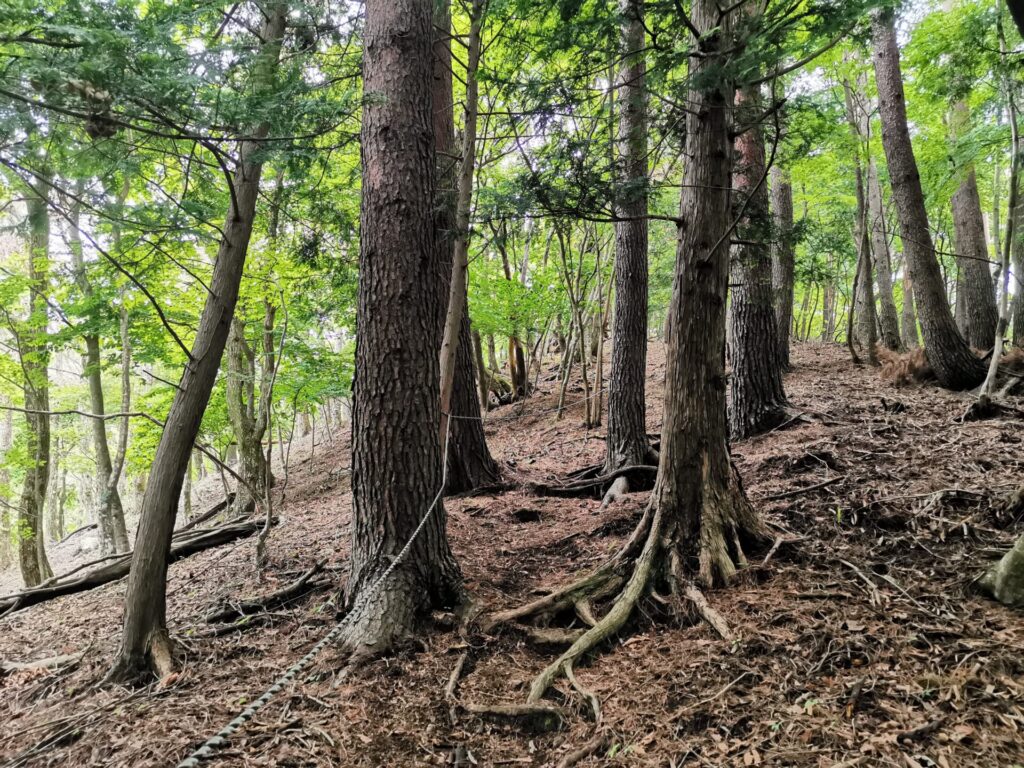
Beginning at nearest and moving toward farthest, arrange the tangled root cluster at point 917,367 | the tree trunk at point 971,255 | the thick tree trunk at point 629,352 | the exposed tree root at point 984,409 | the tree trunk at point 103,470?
the exposed tree root at point 984,409
the tangled root cluster at point 917,367
the thick tree trunk at point 629,352
the tree trunk at point 971,255
the tree trunk at point 103,470

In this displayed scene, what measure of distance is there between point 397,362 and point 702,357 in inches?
87.8

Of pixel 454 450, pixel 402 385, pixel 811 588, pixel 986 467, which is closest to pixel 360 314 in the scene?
pixel 402 385

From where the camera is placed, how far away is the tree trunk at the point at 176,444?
368 centimetres

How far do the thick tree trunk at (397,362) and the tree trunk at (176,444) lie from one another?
0.88 meters

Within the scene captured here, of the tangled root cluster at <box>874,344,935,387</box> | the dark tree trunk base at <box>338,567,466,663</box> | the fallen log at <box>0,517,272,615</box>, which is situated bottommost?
the fallen log at <box>0,517,272,615</box>

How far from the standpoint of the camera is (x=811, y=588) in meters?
3.40

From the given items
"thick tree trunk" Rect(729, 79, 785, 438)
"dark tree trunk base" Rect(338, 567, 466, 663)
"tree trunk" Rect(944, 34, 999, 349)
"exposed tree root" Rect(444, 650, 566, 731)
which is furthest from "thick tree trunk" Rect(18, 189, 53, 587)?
"tree trunk" Rect(944, 34, 999, 349)

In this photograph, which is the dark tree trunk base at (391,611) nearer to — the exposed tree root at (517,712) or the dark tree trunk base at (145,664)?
the exposed tree root at (517,712)

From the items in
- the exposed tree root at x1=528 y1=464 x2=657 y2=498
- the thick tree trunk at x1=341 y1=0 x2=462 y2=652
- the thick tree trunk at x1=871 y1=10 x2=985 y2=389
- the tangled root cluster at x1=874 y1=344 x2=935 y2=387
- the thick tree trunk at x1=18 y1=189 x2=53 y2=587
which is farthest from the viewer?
the thick tree trunk at x1=18 y1=189 x2=53 y2=587

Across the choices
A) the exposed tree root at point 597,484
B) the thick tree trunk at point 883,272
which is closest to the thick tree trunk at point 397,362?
the exposed tree root at point 597,484

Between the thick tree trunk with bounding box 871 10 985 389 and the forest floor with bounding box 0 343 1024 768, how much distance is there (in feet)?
6.57

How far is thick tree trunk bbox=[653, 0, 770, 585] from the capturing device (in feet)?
12.7

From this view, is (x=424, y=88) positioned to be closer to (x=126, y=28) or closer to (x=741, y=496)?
(x=126, y=28)

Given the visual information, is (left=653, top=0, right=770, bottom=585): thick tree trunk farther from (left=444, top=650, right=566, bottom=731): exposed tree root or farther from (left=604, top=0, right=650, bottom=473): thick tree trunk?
(left=604, top=0, right=650, bottom=473): thick tree trunk
